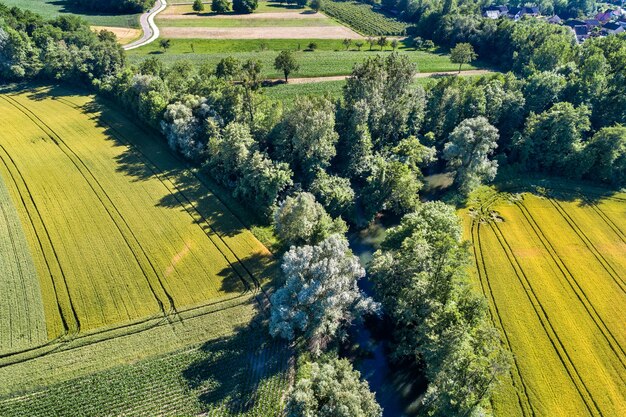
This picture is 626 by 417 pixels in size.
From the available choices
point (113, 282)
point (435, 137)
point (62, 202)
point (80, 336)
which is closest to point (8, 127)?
point (62, 202)

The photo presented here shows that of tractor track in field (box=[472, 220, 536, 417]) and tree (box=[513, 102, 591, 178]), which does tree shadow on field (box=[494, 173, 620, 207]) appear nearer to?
tree (box=[513, 102, 591, 178])

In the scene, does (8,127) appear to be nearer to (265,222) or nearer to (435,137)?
(265,222)

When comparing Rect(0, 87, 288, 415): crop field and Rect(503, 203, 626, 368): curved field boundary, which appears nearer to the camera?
Rect(0, 87, 288, 415): crop field

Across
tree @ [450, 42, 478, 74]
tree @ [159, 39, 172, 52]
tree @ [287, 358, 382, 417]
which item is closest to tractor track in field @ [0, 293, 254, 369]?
tree @ [287, 358, 382, 417]

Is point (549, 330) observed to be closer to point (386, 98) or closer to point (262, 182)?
point (262, 182)

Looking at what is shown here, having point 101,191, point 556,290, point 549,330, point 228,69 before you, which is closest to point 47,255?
point 101,191

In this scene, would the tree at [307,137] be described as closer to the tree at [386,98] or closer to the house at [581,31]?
the tree at [386,98]
